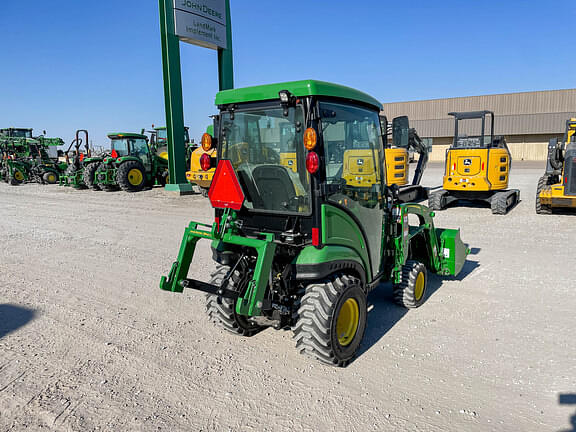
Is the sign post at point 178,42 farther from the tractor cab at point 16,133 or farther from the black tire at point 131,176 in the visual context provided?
the tractor cab at point 16,133

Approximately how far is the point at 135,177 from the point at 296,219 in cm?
1526

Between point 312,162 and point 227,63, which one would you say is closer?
point 312,162

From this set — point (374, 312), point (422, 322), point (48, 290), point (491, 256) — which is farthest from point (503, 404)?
point (48, 290)

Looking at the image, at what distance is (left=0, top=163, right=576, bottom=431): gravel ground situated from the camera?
2.81 m

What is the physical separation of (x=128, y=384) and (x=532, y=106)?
47.3 meters

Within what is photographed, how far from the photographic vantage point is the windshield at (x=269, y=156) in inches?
129

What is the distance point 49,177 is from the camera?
21.7 meters

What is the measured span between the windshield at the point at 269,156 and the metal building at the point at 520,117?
139 ft

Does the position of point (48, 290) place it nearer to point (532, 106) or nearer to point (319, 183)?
point (319, 183)

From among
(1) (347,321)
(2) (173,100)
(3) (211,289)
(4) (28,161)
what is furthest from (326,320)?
(4) (28,161)

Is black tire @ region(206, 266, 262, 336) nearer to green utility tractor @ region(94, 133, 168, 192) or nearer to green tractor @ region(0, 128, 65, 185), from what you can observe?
green utility tractor @ region(94, 133, 168, 192)

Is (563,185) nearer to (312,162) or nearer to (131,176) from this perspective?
(312,162)

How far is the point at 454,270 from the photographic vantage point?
207 inches

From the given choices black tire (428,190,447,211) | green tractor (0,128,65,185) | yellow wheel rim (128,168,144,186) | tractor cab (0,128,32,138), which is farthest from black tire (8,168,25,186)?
black tire (428,190,447,211)
